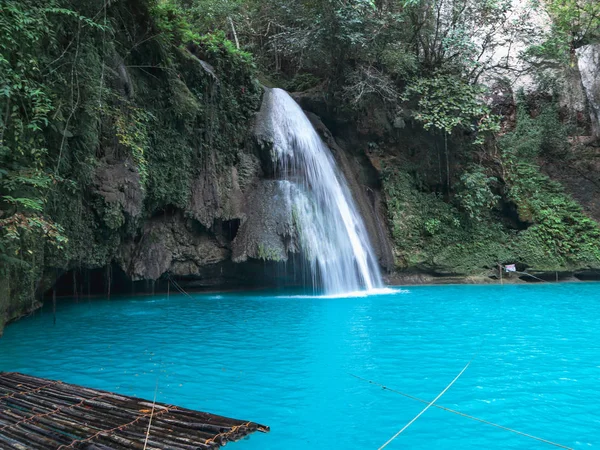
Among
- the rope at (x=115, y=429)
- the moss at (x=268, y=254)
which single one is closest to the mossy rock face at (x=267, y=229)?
the moss at (x=268, y=254)

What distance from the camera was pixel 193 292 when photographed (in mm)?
13617

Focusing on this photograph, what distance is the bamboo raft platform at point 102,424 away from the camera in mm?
2846

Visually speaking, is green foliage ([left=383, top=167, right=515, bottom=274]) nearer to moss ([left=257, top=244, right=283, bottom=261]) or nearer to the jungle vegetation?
the jungle vegetation

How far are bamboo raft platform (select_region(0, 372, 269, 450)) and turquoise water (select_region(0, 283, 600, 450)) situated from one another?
1.82 feet

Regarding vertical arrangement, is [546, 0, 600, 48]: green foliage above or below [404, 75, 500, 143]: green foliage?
above

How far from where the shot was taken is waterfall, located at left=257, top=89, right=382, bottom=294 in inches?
506

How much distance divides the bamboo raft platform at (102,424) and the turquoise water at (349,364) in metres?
0.55

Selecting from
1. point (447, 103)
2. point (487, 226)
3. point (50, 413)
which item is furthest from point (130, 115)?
point (487, 226)

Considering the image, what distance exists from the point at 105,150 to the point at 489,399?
28.4 feet

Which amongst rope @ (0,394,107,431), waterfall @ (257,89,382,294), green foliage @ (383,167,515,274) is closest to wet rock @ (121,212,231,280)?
waterfall @ (257,89,382,294)

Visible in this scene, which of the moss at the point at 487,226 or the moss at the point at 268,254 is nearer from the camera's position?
the moss at the point at 268,254

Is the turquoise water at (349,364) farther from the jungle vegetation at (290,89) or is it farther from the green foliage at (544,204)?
the green foliage at (544,204)

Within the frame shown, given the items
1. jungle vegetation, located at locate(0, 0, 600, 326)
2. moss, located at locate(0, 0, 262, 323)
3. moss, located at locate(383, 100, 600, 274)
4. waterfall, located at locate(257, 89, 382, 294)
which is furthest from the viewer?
moss, located at locate(383, 100, 600, 274)

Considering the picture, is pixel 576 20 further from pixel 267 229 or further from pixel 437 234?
pixel 267 229
